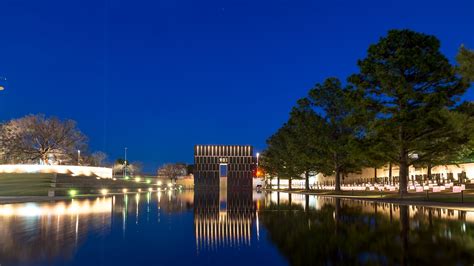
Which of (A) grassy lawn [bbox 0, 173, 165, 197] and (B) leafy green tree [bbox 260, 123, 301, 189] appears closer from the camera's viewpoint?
(A) grassy lawn [bbox 0, 173, 165, 197]

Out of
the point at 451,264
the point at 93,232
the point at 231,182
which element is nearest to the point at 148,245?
the point at 93,232

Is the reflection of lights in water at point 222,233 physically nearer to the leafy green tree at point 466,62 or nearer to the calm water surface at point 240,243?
the calm water surface at point 240,243

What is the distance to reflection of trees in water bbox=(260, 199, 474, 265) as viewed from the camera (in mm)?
9633

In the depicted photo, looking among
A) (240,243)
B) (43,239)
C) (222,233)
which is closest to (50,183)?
(43,239)

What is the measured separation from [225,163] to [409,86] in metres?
119

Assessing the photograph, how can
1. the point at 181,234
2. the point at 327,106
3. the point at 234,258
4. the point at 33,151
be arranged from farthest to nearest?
the point at 33,151, the point at 327,106, the point at 181,234, the point at 234,258

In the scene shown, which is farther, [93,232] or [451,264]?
[93,232]

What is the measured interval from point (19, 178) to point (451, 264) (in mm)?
68913

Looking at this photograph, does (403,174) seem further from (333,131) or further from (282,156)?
(282,156)

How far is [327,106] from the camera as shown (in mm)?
56656

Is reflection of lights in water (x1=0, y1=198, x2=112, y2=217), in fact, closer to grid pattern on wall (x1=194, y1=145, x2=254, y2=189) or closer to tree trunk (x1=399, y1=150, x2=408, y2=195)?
tree trunk (x1=399, y1=150, x2=408, y2=195)

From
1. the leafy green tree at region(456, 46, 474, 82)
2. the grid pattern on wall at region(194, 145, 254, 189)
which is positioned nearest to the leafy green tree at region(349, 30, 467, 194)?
the leafy green tree at region(456, 46, 474, 82)

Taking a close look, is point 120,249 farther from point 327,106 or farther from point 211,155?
point 211,155

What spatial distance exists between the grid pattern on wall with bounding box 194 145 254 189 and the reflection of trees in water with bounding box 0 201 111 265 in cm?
13104
